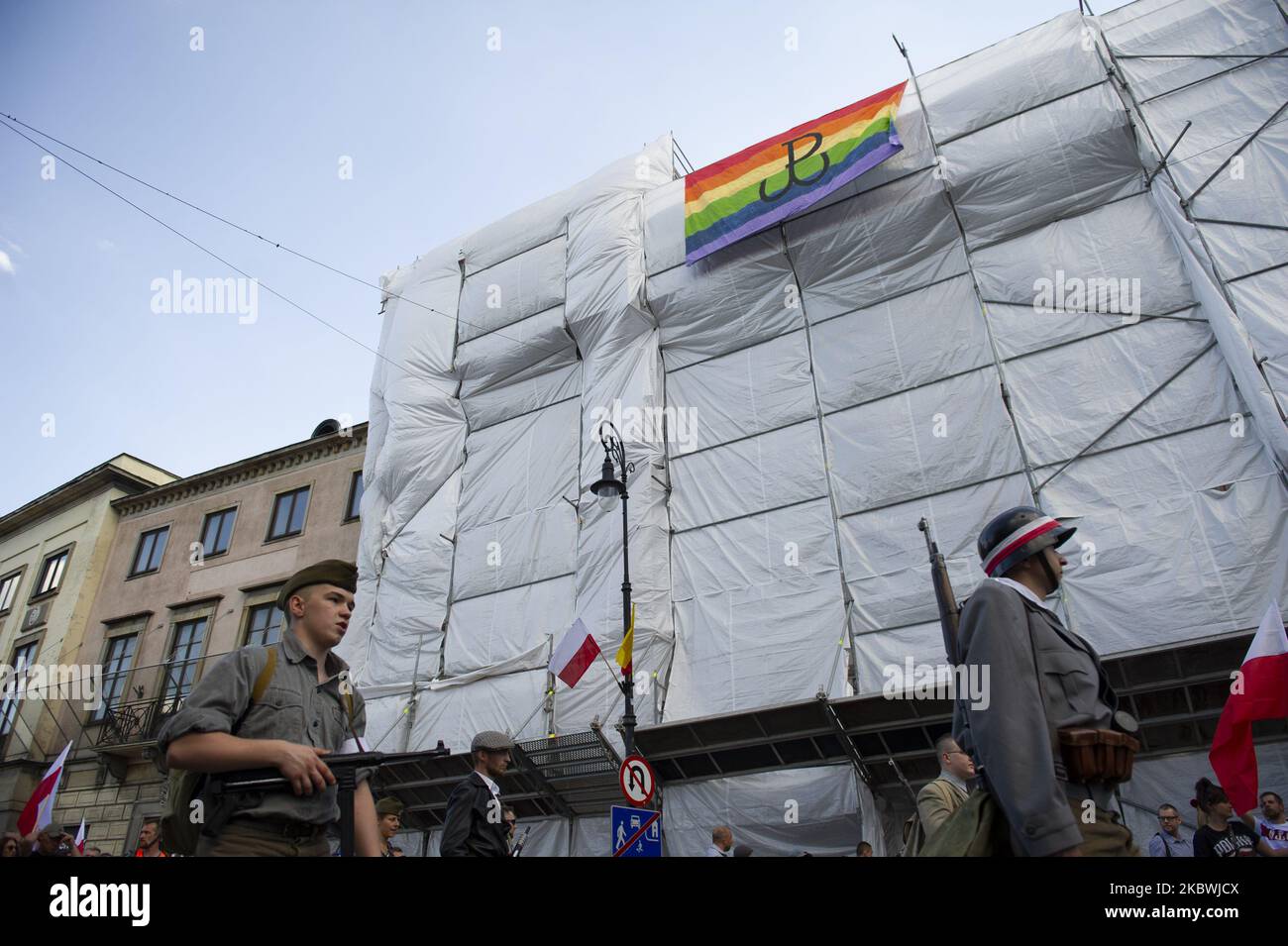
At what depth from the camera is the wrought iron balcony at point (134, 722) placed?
2108cm

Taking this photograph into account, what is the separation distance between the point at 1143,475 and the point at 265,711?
39.6ft

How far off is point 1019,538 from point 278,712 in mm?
2675

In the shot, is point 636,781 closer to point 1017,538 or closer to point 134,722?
point 1017,538

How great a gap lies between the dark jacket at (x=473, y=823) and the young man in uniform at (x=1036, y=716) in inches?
125

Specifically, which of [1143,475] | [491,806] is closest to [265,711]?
[491,806]

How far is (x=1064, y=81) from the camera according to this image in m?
14.5

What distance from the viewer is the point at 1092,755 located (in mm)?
2627

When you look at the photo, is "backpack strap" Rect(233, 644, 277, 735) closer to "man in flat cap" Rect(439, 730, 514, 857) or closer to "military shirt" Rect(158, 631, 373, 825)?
"military shirt" Rect(158, 631, 373, 825)

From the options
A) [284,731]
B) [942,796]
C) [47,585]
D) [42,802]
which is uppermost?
[47,585]

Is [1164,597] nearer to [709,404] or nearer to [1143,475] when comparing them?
[1143,475]

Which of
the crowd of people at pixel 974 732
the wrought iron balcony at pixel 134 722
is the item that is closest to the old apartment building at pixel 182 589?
the wrought iron balcony at pixel 134 722
